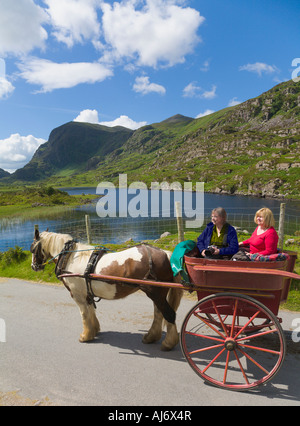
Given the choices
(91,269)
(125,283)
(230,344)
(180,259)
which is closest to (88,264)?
(91,269)

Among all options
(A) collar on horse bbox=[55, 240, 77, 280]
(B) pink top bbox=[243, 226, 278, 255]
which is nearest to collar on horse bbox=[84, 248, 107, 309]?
(A) collar on horse bbox=[55, 240, 77, 280]

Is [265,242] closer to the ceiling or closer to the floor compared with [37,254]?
closer to the ceiling

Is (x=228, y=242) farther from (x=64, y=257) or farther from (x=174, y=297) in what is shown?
(x=64, y=257)

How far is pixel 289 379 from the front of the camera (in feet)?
12.5

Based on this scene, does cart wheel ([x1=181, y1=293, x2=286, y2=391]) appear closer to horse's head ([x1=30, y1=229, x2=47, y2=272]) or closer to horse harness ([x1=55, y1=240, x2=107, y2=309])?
horse harness ([x1=55, y1=240, x2=107, y2=309])

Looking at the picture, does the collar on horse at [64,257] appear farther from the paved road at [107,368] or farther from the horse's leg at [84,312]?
the paved road at [107,368]

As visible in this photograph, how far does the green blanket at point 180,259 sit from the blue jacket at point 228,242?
374 millimetres

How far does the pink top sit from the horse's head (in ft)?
14.4

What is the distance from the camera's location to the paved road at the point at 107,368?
3494mm

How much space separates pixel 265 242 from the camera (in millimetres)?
4297

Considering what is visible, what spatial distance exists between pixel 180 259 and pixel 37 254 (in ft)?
11.1

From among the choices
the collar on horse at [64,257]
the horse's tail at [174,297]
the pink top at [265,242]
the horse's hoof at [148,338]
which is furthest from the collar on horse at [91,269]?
the pink top at [265,242]

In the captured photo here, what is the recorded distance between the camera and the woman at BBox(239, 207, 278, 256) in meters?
4.24
